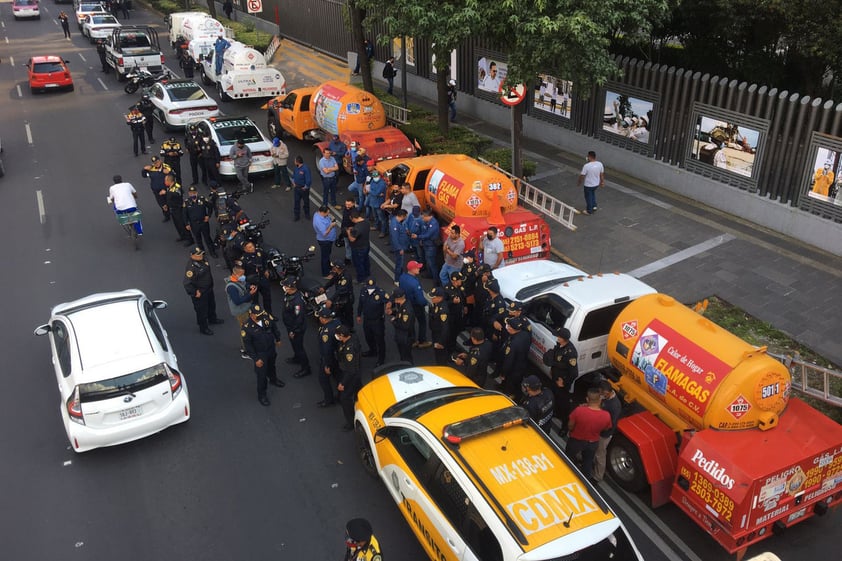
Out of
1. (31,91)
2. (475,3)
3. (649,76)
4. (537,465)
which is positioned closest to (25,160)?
(31,91)

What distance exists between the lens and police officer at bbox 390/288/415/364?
10.4 meters

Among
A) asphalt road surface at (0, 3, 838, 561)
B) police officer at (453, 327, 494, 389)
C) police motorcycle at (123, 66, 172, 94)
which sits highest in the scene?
police motorcycle at (123, 66, 172, 94)

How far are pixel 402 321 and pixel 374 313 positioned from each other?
525mm

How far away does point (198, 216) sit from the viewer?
554 inches

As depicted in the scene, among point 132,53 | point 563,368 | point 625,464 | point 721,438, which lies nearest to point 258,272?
point 563,368

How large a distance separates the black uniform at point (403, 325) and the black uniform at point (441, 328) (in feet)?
1.17

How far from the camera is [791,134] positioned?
14555mm

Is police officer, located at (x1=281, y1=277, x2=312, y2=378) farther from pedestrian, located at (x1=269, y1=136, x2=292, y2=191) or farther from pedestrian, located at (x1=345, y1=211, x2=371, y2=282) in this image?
pedestrian, located at (x1=269, y1=136, x2=292, y2=191)

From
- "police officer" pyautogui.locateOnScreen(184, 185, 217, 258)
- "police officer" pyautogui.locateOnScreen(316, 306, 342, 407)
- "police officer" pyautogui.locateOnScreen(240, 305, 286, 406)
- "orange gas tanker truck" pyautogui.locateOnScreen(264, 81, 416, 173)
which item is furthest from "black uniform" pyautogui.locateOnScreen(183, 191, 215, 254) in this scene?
"police officer" pyautogui.locateOnScreen(316, 306, 342, 407)

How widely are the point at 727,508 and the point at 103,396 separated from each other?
767 cm

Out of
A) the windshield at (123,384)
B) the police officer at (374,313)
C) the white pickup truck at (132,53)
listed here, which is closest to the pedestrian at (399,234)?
the police officer at (374,313)

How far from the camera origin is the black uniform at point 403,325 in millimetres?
10359

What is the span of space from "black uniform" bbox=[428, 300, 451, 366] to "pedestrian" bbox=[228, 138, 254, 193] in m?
8.31

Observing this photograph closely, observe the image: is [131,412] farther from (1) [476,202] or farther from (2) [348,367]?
(1) [476,202]
